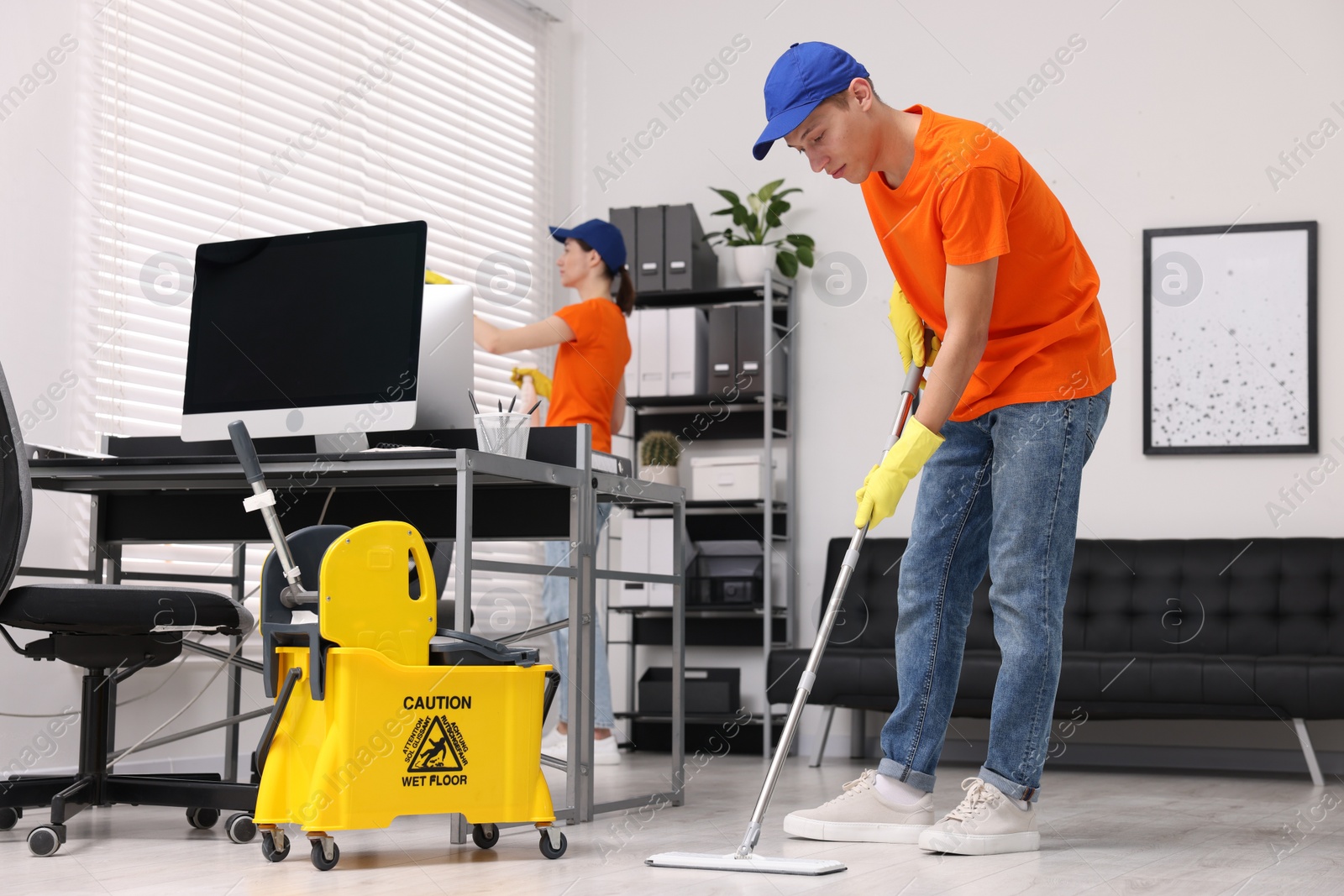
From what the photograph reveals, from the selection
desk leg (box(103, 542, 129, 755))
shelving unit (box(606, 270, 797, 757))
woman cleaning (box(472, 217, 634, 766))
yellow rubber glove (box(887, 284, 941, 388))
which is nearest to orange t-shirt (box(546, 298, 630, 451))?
woman cleaning (box(472, 217, 634, 766))

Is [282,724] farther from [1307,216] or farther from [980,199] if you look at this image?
[1307,216]

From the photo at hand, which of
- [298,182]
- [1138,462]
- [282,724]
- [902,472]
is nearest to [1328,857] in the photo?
[902,472]

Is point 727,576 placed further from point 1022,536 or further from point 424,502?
point 1022,536

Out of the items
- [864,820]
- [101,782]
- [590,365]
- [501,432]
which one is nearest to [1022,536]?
[864,820]

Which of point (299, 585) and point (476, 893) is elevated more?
point (299, 585)

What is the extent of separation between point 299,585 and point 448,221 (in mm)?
2823

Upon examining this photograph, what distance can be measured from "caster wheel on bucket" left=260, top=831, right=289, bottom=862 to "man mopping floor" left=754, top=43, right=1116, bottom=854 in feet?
2.72

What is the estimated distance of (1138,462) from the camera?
4547 mm

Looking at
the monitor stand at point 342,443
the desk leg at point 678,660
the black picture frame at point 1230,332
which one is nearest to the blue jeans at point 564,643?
the desk leg at point 678,660

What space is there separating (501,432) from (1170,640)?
8.24 feet

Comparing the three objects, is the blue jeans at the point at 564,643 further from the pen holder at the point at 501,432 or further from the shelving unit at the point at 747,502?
the pen holder at the point at 501,432

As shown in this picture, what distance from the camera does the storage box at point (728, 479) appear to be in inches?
188

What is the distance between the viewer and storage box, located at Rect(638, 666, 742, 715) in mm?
4711

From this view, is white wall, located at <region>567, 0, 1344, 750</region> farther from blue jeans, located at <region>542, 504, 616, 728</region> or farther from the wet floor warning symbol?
the wet floor warning symbol
